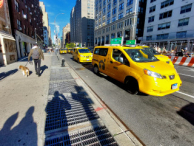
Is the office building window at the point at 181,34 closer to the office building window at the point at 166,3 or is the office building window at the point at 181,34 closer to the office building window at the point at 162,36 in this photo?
the office building window at the point at 162,36

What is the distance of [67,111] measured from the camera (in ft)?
10.3

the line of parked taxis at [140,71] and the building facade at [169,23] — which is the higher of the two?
the building facade at [169,23]

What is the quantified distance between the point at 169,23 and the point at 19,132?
3615 centimetres

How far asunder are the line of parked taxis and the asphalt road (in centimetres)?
43

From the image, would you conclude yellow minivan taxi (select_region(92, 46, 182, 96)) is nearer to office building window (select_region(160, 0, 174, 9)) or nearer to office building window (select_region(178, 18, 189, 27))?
office building window (select_region(178, 18, 189, 27))

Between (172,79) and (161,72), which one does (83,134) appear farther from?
(172,79)

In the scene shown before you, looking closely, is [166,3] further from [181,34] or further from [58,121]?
[58,121]

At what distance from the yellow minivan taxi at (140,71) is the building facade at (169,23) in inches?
737

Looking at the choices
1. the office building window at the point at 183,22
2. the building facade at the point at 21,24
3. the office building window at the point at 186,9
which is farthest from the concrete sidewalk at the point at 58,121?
the office building window at the point at 186,9

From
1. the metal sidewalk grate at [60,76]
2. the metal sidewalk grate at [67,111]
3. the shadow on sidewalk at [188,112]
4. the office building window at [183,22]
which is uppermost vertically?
the office building window at [183,22]

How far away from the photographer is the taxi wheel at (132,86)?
4146mm

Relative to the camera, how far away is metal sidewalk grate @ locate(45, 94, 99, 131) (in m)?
2.66

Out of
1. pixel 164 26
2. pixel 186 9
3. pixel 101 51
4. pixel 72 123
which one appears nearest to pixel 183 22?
pixel 186 9

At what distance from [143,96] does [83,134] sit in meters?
2.93
